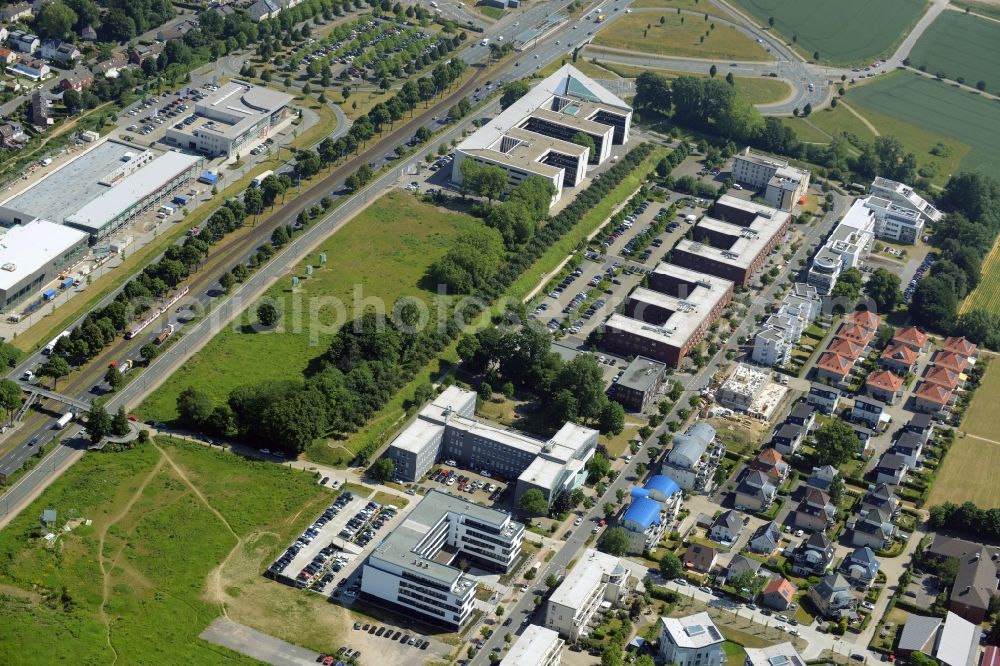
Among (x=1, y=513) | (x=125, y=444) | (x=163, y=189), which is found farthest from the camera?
(x=163, y=189)

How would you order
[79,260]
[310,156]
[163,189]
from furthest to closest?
1. [310,156]
2. [163,189]
3. [79,260]

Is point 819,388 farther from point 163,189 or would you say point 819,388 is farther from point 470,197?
point 163,189

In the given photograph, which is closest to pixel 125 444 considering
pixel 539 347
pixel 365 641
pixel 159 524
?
pixel 159 524

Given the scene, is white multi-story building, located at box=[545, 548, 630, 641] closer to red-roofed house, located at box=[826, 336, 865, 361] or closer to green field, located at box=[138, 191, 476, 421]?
green field, located at box=[138, 191, 476, 421]

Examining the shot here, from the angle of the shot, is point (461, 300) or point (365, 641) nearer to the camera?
point (365, 641)

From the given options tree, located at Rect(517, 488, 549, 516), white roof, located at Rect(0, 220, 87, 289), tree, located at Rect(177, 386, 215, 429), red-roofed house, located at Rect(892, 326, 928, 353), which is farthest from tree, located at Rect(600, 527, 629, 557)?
white roof, located at Rect(0, 220, 87, 289)

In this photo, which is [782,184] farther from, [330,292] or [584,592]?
[584,592]

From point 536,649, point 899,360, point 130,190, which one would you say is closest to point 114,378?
point 130,190
